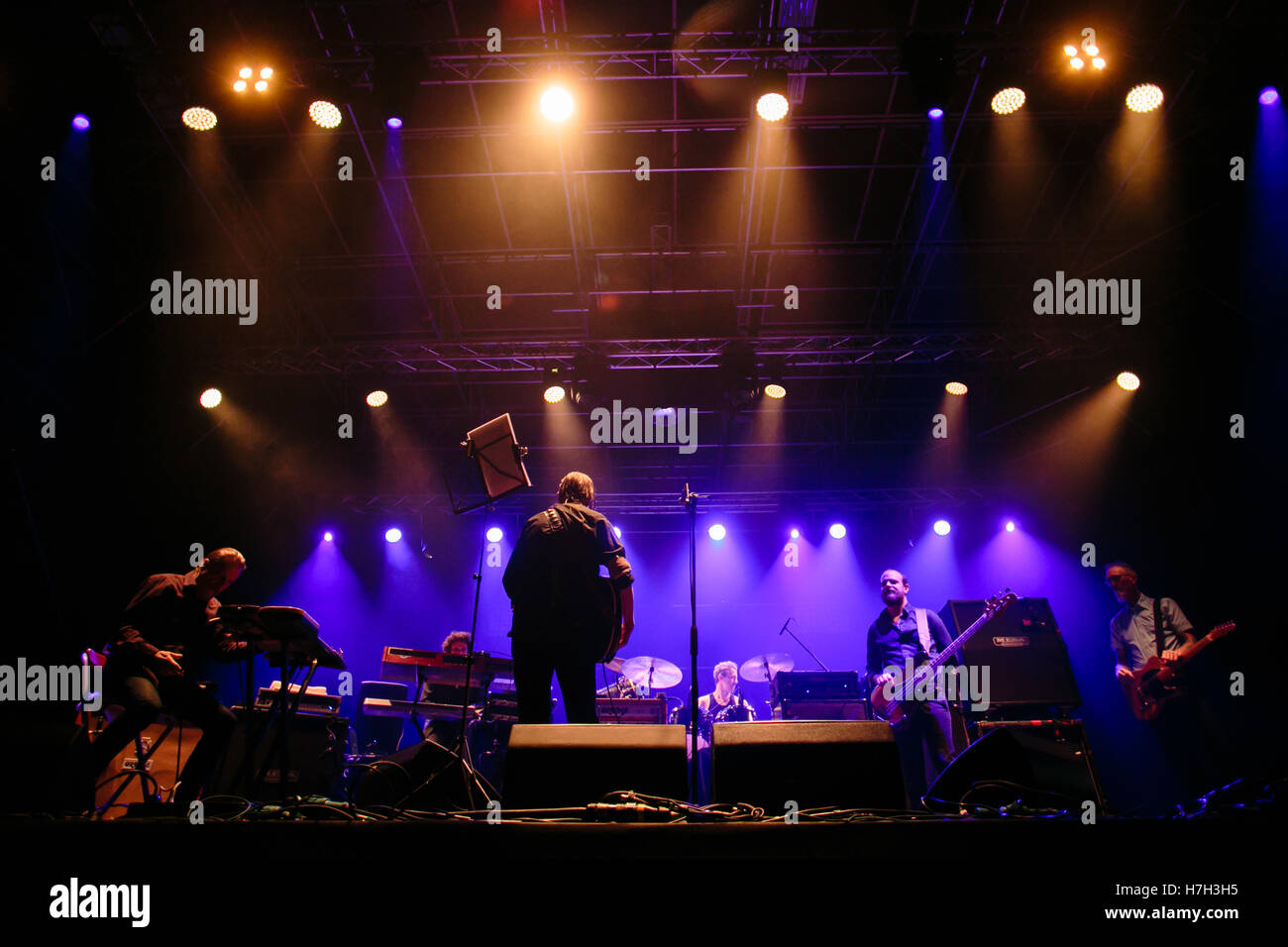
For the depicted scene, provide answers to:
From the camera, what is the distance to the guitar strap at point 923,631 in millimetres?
6438

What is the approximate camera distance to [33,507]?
618 cm

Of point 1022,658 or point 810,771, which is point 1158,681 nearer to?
point 1022,658

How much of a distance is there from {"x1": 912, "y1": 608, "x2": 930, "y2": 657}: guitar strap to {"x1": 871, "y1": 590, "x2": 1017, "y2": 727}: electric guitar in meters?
0.19

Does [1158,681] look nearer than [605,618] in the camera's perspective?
No

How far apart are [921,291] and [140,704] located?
8.39m

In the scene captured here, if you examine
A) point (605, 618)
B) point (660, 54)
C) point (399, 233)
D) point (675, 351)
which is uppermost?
point (660, 54)

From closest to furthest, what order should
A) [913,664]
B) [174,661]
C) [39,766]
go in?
[39,766], [174,661], [913,664]

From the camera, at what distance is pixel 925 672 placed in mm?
6121

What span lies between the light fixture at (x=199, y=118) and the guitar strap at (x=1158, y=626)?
29.7 feet

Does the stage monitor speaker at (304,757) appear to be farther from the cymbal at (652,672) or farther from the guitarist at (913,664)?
the guitarist at (913,664)

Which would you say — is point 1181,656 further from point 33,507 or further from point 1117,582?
point 33,507

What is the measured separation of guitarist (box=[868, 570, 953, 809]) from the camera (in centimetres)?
604

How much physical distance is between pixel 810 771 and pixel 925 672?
427 cm
